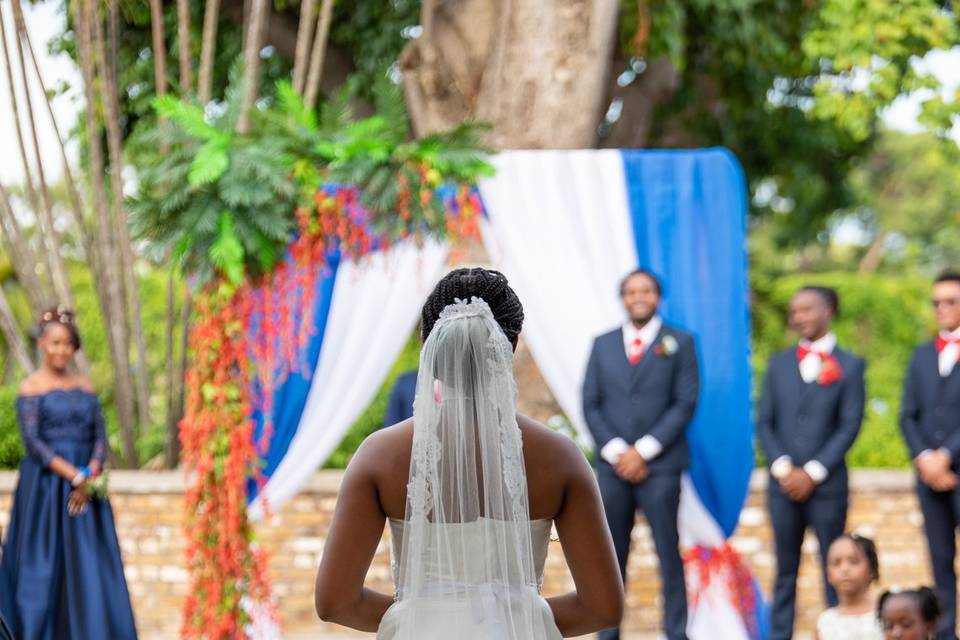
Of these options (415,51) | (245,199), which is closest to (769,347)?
(415,51)

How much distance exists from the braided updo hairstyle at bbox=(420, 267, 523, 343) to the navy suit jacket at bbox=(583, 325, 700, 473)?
3.86 meters

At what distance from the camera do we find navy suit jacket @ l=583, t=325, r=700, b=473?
665 cm

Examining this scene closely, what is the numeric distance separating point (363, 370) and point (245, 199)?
117 cm

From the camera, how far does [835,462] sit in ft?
21.9

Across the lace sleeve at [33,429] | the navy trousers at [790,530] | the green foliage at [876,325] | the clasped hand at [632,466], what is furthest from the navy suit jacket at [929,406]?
the green foliage at [876,325]

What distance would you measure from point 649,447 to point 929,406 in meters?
1.31

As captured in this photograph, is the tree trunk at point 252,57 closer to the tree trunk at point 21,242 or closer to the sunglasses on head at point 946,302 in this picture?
the tree trunk at point 21,242

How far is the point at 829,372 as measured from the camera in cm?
677

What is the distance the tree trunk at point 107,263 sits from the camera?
28.8 ft

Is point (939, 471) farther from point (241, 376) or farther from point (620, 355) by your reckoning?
point (241, 376)

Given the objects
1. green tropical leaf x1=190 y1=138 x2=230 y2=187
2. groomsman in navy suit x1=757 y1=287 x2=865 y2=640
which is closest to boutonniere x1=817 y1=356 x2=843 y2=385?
groomsman in navy suit x1=757 y1=287 x2=865 y2=640

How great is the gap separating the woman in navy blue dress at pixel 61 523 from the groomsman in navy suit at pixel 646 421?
234cm

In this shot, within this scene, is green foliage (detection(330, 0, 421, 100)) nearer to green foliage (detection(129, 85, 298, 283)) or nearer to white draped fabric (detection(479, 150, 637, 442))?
white draped fabric (detection(479, 150, 637, 442))

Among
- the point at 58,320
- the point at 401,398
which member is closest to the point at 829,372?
the point at 401,398
